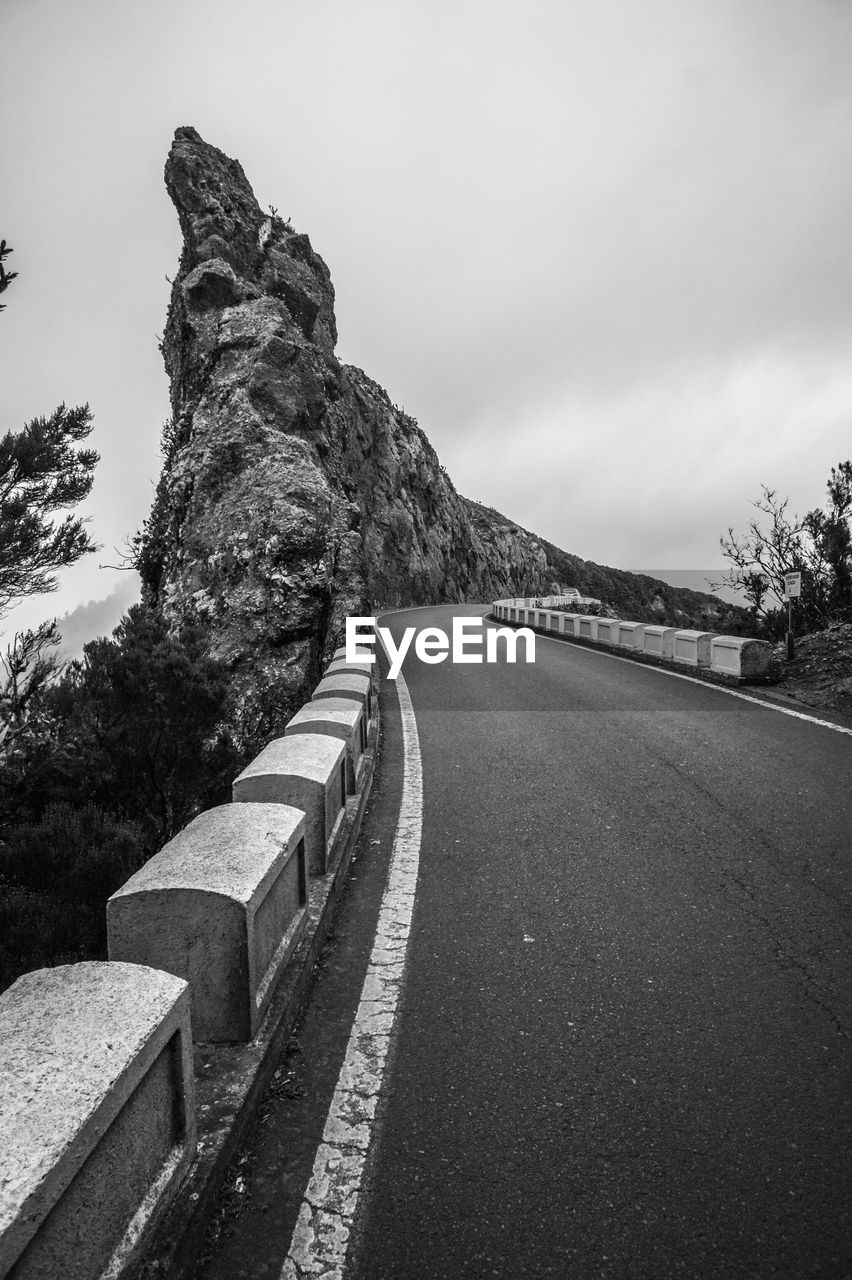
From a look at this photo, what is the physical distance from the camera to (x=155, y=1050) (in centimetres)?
184

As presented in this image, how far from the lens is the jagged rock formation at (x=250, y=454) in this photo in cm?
1639

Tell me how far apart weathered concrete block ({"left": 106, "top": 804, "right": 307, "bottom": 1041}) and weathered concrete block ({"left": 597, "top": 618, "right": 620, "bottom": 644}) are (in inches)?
625

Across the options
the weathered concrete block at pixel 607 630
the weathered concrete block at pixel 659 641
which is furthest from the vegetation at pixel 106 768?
the weathered concrete block at pixel 607 630

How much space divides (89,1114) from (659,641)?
14.9 m

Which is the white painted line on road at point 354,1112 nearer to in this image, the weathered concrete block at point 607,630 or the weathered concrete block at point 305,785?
the weathered concrete block at point 305,785

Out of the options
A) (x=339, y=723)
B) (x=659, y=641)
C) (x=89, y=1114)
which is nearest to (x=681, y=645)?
(x=659, y=641)

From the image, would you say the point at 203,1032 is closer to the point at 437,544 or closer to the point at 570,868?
the point at 570,868

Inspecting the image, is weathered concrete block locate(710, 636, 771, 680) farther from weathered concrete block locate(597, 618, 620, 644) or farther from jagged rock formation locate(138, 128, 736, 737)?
jagged rock formation locate(138, 128, 736, 737)

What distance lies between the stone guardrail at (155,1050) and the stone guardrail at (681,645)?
1024 centimetres

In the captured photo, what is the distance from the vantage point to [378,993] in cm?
341

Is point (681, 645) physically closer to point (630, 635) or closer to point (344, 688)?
point (630, 635)

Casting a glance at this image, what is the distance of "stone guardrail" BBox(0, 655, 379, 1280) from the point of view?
4.76ft

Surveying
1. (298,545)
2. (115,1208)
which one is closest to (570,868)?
(115,1208)

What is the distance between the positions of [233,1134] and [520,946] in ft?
6.00
